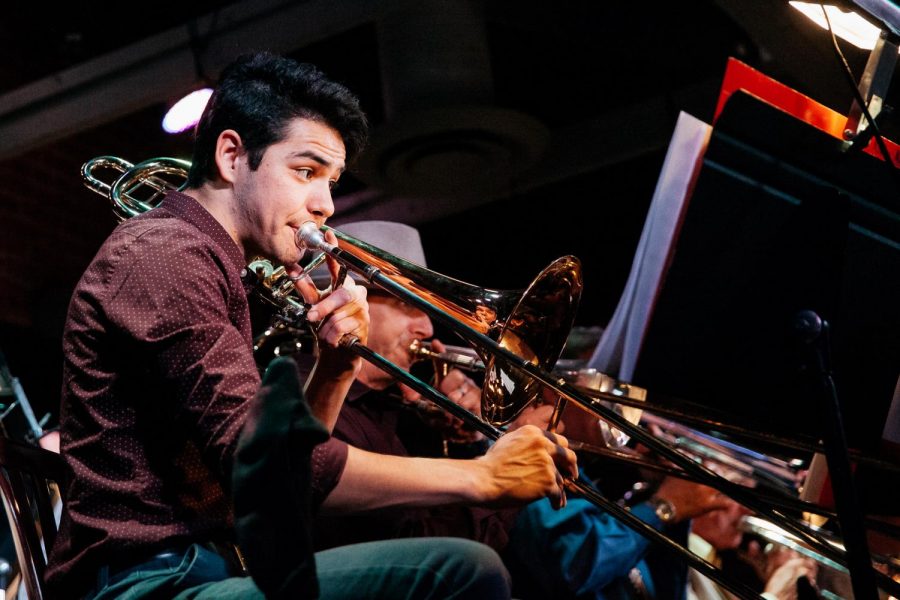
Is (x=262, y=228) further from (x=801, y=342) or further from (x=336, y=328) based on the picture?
(x=801, y=342)

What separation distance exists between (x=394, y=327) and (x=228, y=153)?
167cm

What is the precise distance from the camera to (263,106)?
245 cm

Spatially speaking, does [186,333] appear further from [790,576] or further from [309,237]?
[790,576]

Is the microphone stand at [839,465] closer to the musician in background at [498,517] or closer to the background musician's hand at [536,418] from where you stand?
the musician in background at [498,517]

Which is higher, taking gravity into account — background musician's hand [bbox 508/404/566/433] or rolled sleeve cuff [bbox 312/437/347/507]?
background musician's hand [bbox 508/404/566/433]

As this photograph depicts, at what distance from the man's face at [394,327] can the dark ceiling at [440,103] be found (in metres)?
1.48

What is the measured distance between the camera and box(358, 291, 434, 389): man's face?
3945mm

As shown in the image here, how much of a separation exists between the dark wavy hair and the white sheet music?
35.0 inches

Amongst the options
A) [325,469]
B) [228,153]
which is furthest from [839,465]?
[228,153]

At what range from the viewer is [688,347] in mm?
2199

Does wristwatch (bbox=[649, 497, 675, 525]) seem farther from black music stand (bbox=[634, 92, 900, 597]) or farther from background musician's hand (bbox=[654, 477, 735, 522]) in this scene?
black music stand (bbox=[634, 92, 900, 597])

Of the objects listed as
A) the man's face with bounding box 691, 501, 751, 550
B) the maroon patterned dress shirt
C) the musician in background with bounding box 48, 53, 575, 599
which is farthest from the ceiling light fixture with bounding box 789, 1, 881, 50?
the maroon patterned dress shirt

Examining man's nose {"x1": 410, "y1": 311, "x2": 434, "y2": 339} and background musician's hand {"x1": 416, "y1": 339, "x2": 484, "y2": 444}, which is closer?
background musician's hand {"x1": 416, "y1": 339, "x2": 484, "y2": 444}

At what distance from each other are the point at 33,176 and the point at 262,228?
5.01m
